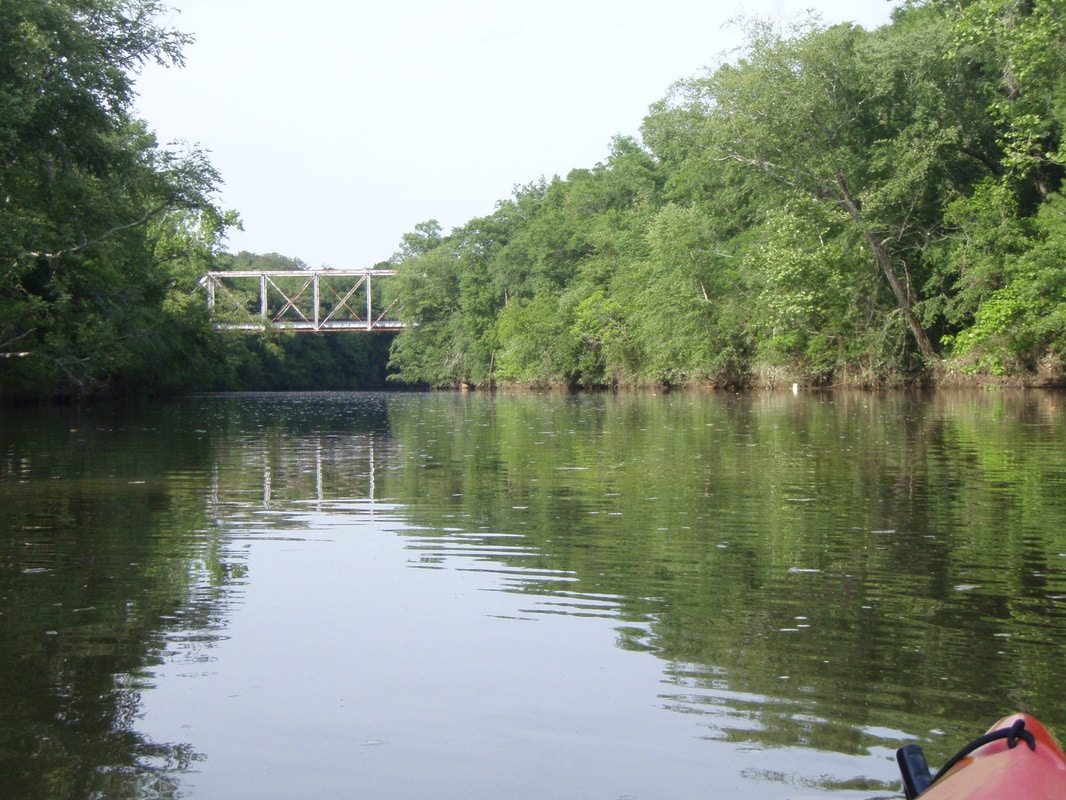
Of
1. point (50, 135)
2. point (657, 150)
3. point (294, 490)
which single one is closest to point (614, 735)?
point (294, 490)

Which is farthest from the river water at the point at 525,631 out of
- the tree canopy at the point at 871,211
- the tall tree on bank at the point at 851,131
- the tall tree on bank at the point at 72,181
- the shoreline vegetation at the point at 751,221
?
the tall tree on bank at the point at 851,131

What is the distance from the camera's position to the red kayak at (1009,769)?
245 centimetres

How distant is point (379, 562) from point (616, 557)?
185 centimetres

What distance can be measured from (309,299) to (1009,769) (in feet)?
433

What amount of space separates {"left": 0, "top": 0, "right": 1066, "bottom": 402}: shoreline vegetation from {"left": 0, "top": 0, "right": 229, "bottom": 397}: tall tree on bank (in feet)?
0.26

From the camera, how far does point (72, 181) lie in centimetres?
2972

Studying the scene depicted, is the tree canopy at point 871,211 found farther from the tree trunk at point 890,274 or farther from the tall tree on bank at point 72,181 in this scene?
the tall tree on bank at point 72,181

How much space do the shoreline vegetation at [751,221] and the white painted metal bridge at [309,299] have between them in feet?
77.2

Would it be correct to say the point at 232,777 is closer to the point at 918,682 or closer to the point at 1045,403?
the point at 918,682

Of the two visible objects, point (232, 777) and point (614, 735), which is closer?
point (232, 777)

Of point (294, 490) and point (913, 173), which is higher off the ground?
point (913, 173)

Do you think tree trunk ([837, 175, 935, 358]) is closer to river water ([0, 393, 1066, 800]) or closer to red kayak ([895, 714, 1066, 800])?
river water ([0, 393, 1066, 800])

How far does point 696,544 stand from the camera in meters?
9.04

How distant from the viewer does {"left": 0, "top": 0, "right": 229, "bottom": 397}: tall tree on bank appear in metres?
23.6
